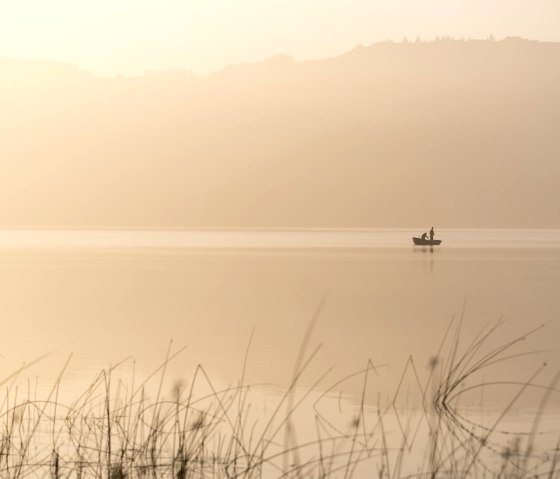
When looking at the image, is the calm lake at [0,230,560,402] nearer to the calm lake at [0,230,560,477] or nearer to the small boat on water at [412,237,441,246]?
the calm lake at [0,230,560,477]

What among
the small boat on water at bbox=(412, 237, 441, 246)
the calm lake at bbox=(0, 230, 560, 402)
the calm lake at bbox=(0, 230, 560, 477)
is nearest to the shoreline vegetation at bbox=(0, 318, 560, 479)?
the calm lake at bbox=(0, 230, 560, 477)

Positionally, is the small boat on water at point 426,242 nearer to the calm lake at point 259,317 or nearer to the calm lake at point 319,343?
the calm lake at point 259,317

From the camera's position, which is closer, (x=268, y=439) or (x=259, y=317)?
(x=268, y=439)

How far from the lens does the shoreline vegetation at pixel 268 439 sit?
9336mm

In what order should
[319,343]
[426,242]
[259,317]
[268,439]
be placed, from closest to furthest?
[268,439] → [319,343] → [259,317] → [426,242]

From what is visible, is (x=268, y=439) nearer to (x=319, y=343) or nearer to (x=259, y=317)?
(x=319, y=343)

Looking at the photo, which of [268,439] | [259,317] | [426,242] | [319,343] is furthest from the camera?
[426,242]

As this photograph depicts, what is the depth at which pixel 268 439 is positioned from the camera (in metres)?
12.3

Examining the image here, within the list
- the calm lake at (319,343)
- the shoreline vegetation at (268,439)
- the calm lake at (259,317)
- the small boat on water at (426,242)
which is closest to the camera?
the shoreline vegetation at (268,439)

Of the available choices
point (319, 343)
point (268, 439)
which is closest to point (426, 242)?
point (319, 343)

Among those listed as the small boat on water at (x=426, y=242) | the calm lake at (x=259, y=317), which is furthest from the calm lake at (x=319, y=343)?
the small boat on water at (x=426, y=242)

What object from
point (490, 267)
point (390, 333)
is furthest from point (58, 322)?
point (490, 267)

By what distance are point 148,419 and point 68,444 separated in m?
2.03

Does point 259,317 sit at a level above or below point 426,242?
below
